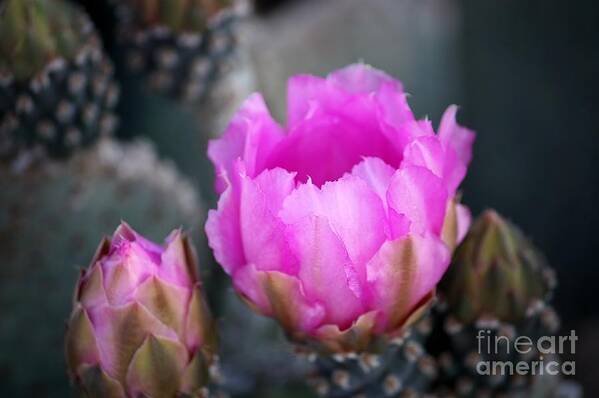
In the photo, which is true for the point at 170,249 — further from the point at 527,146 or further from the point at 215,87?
the point at 527,146

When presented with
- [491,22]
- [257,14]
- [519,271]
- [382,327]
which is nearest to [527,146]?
[491,22]

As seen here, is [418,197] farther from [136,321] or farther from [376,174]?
[136,321]

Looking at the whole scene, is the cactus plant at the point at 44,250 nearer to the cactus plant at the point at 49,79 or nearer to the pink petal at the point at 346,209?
the cactus plant at the point at 49,79

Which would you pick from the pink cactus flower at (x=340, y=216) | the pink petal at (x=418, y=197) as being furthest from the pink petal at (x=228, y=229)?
the pink petal at (x=418, y=197)

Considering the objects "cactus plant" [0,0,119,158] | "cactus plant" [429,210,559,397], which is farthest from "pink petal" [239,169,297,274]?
"cactus plant" [0,0,119,158]

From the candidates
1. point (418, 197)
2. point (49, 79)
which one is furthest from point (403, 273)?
point (49, 79)

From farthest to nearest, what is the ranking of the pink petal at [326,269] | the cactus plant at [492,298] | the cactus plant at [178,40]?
the cactus plant at [178,40] < the cactus plant at [492,298] < the pink petal at [326,269]
